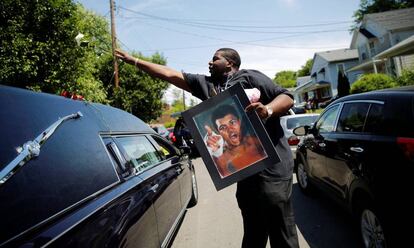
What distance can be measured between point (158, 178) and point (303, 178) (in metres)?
3.57

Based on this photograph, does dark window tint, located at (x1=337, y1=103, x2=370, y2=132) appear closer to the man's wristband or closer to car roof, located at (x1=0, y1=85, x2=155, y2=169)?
the man's wristband

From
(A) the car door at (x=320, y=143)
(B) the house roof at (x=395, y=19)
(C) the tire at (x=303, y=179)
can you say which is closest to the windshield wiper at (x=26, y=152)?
(A) the car door at (x=320, y=143)

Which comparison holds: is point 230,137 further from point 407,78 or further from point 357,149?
point 407,78

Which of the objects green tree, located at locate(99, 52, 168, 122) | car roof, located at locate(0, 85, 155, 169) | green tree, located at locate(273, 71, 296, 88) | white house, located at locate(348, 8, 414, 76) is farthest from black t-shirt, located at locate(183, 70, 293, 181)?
green tree, located at locate(273, 71, 296, 88)

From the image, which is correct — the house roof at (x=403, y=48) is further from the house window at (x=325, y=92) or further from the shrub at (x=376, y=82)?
the house window at (x=325, y=92)

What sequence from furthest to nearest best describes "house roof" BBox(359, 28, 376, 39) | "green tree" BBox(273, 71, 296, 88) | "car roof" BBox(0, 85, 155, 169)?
"green tree" BBox(273, 71, 296, 88) → "house roof" BBox(359, 28, 376, 39) → "car roof" BBox(0, 85, 155, 169)

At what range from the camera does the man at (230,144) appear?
2.19 metres

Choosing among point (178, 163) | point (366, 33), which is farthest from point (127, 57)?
point (366, 33)

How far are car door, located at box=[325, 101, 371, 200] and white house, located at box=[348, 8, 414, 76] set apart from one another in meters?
23.8

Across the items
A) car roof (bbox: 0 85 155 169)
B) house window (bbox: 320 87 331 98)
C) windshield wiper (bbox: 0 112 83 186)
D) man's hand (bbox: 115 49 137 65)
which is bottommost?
house window (bbox: 320 87 331 98)

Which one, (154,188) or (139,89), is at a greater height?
(139,89)

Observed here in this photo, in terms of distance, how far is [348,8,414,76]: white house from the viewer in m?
25.9

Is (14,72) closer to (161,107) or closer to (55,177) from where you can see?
(55,177)

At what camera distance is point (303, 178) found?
6.02 metres
